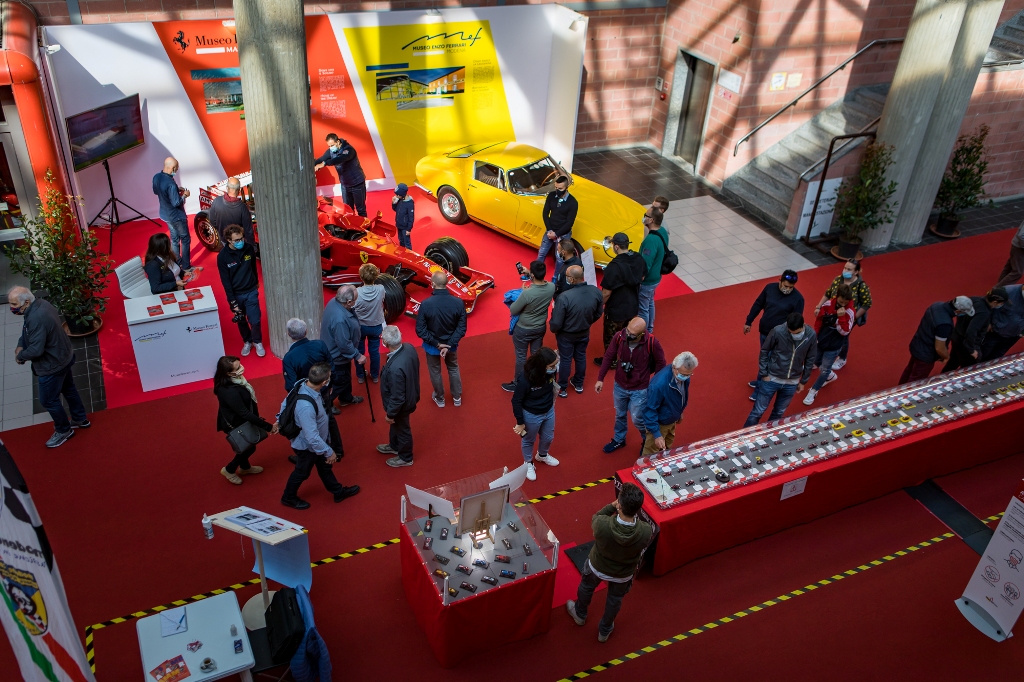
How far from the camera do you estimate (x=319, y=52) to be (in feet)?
38.9

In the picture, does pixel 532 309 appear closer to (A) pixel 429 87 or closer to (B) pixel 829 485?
(B) pixel 829 485

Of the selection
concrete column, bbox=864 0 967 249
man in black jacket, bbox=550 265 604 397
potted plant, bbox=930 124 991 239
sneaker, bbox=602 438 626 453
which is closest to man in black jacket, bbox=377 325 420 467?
man in black jacket, bbox=550 265 604 397

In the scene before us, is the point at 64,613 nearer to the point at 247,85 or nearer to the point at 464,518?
the point at 464,518

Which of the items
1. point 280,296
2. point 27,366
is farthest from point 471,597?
point 27,366

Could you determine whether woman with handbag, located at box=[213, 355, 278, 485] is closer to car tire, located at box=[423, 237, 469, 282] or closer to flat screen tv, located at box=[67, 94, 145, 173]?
car tire, located at box=[423, 237, 469, 282]

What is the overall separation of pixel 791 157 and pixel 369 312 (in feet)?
29.3

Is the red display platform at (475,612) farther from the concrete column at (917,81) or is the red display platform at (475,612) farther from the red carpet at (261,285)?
the concrete column at (917,81)

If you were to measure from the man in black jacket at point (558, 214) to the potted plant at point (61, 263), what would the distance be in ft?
17.8

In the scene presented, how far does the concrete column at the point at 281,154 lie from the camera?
24.1 ft

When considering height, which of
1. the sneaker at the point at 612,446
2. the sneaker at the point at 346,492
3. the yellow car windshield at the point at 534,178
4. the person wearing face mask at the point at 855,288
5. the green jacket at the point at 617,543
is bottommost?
the sneaker at the point at 346,492

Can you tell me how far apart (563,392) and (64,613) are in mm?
5966

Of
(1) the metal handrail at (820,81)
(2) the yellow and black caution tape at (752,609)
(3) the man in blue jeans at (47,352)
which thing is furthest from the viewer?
(1) the metal handrail at (820,81)

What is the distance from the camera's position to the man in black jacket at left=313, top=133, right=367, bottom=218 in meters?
11.1

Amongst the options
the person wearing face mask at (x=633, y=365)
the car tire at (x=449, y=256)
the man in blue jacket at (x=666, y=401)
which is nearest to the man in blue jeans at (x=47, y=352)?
the car tire at (x=449, y=256)
